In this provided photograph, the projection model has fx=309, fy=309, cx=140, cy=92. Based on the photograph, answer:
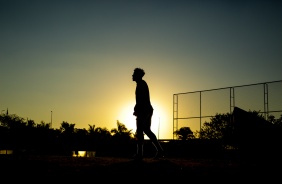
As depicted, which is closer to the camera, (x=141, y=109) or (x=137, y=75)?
(x=141, y=109)

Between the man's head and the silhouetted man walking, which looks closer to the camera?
the silhouetted man walking

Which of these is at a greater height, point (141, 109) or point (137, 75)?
point (137, 75)

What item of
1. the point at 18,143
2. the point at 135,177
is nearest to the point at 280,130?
the point at 135,177

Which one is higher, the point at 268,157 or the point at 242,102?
the point at 242,102

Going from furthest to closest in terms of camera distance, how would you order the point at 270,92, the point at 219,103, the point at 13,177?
1. the point at 219,103
2. the point at 270,92
3. the point at 13,177

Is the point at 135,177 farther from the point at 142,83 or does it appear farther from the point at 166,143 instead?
the point at 166,143

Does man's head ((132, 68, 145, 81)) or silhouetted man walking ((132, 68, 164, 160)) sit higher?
man's head ((132, 68, 145, 81))

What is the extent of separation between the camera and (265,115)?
685 inches

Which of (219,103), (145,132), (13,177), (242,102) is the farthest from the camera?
(219,103)

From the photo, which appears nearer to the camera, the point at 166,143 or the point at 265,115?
the point at 265,115

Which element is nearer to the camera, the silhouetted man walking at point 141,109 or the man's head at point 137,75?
the silhouetted man walking at point 141,109

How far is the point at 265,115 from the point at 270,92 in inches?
52.6

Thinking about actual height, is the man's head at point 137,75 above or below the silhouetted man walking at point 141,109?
above

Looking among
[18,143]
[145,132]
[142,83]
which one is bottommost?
[18,143]
